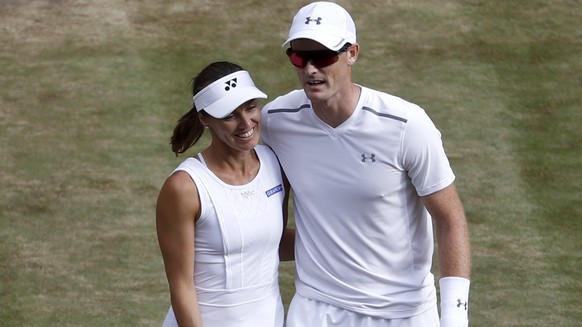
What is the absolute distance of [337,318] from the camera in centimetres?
619

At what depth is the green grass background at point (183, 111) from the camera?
934cm

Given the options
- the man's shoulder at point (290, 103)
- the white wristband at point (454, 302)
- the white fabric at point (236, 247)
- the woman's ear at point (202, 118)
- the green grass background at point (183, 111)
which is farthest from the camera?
the green grass background at point (183, 111)

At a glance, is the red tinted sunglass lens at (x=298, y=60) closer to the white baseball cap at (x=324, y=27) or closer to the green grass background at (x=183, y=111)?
the white baseball cap at (x=324, y=27)

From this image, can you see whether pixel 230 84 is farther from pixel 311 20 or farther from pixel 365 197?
pixel 365 197

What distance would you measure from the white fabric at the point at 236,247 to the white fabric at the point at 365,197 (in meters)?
0.17

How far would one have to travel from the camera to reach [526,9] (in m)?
13.0

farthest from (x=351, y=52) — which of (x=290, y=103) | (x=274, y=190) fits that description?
(x=274, y=190)

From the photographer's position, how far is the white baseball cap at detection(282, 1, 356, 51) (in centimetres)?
584

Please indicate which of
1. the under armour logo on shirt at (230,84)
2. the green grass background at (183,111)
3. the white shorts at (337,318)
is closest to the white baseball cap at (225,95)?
the under armour logo on shirt at (230,84)

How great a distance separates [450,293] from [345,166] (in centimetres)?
A: 73

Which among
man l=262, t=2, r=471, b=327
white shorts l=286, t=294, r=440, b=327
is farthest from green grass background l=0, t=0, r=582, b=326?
man l=262, t=2, r=471, b=327

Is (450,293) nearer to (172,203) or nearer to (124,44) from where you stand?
(172,203)

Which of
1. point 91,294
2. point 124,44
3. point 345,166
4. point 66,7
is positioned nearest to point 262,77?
point 124,44

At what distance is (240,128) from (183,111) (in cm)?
555
